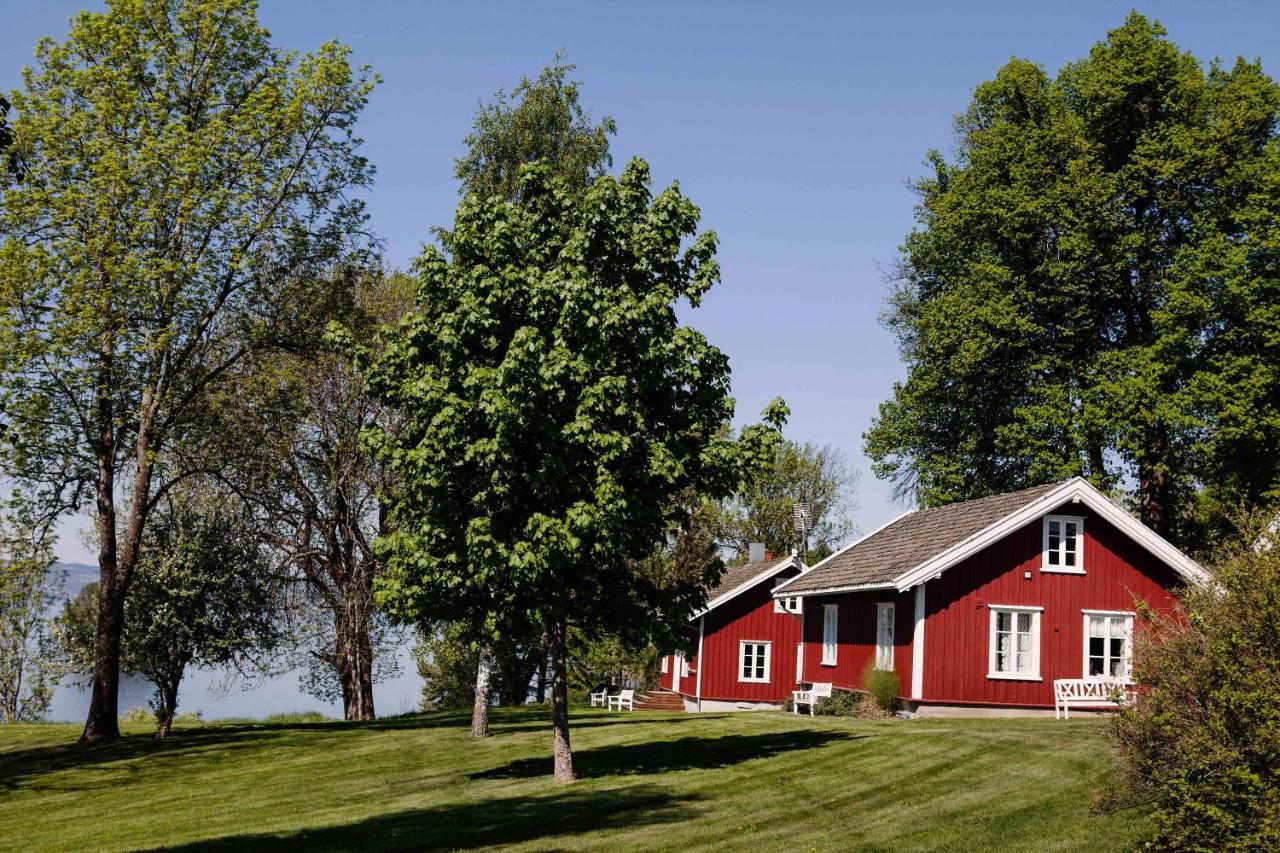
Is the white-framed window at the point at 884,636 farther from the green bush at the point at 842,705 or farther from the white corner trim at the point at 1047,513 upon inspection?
the white corner trim at the point at 1047,513

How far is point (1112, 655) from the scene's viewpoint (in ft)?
106

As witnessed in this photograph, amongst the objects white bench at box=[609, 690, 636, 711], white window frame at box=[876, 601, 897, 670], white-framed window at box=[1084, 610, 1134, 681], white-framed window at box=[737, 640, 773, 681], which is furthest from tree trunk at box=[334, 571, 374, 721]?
white-framed window at box=[1084, 610, 1134, 681]

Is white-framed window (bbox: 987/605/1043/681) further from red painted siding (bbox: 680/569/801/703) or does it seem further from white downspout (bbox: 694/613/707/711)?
white downspout (bbox: 694/613/707/711)

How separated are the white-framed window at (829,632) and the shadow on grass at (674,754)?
10191 mm

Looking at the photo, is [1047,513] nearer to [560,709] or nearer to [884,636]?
[884,636]

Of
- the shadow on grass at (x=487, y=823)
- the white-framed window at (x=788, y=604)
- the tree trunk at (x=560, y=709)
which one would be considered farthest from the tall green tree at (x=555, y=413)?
the white-framed window at (x=788, y=604)

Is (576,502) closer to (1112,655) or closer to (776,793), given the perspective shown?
(776,793)

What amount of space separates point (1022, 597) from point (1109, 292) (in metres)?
14.9

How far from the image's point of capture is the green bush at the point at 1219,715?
12.3m

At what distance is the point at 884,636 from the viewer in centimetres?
3359

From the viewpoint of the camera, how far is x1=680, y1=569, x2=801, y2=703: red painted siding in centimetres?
4800

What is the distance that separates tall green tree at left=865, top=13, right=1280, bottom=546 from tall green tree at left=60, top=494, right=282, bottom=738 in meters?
25.4

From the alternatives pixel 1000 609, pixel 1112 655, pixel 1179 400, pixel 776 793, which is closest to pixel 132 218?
pixel 776 793

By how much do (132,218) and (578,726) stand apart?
19.1 metres
